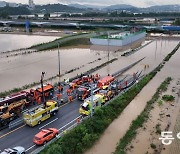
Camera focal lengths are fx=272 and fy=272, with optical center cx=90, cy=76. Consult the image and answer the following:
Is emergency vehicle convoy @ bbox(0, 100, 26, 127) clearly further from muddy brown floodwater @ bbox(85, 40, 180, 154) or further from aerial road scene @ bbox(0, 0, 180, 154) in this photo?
muddy brown floodwater @ bbox(85, 40, 180, 154)

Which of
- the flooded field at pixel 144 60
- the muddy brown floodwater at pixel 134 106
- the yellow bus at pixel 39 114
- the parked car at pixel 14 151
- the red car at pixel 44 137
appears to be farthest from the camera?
the flooded field at pixel 144 60

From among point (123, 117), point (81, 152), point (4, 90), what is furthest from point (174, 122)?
point (4, 90)

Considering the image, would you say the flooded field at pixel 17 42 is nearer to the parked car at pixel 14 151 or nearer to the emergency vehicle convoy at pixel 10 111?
the emergency vehicle convoy at pixel 10 111

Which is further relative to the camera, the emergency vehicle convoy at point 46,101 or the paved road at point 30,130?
the emergency vehicle convoy at point 46,101

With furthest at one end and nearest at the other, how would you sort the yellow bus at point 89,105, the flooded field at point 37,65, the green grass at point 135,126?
the flooded field at point 37,65, the yellow bus at point 89,105, the green grass at point 135,126

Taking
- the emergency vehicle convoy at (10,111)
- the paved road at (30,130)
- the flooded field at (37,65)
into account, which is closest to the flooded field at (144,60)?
the flooded field at (37,65)

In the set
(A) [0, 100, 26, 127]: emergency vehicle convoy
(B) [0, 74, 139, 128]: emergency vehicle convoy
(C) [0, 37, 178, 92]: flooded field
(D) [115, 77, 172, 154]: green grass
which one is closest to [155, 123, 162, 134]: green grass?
(D) [115, 77, 172, 154]: green grass

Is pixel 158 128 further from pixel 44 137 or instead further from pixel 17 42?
pixel 17 42
